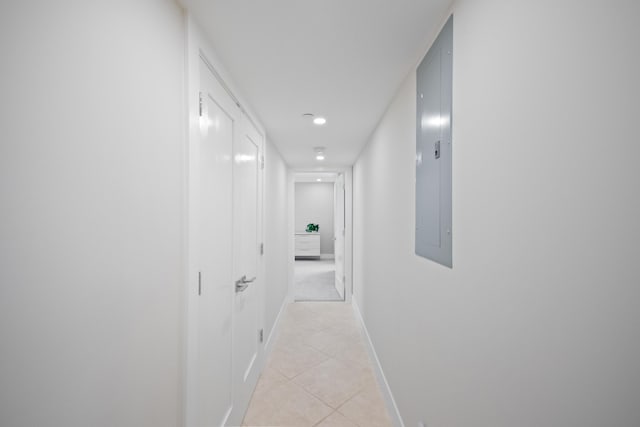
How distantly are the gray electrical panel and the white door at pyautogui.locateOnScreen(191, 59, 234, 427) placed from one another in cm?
111

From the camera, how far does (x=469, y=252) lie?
3.49 feet

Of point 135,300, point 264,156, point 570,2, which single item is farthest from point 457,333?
point 264,156

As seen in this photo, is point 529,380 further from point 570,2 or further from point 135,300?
point 135,300

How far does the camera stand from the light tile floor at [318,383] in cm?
211

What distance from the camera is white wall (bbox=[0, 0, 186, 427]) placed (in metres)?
0.58

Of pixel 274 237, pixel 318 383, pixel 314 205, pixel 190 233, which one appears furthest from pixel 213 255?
pixel 314 205

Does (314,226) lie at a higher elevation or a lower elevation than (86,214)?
lower

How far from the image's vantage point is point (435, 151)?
4.46 feet

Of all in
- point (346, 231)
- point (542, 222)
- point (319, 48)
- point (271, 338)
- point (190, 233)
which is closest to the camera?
point (542, 222)

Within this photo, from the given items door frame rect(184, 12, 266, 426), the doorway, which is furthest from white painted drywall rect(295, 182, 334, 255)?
door frame rect(184, 12, 266, 426)

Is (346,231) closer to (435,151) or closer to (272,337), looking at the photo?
(272,337)

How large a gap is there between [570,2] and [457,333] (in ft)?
3.49

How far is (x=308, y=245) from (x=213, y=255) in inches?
308

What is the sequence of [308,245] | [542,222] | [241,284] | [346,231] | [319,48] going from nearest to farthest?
[542,222] → [319,48] → [241,284] → [346,231] → [308,245]
